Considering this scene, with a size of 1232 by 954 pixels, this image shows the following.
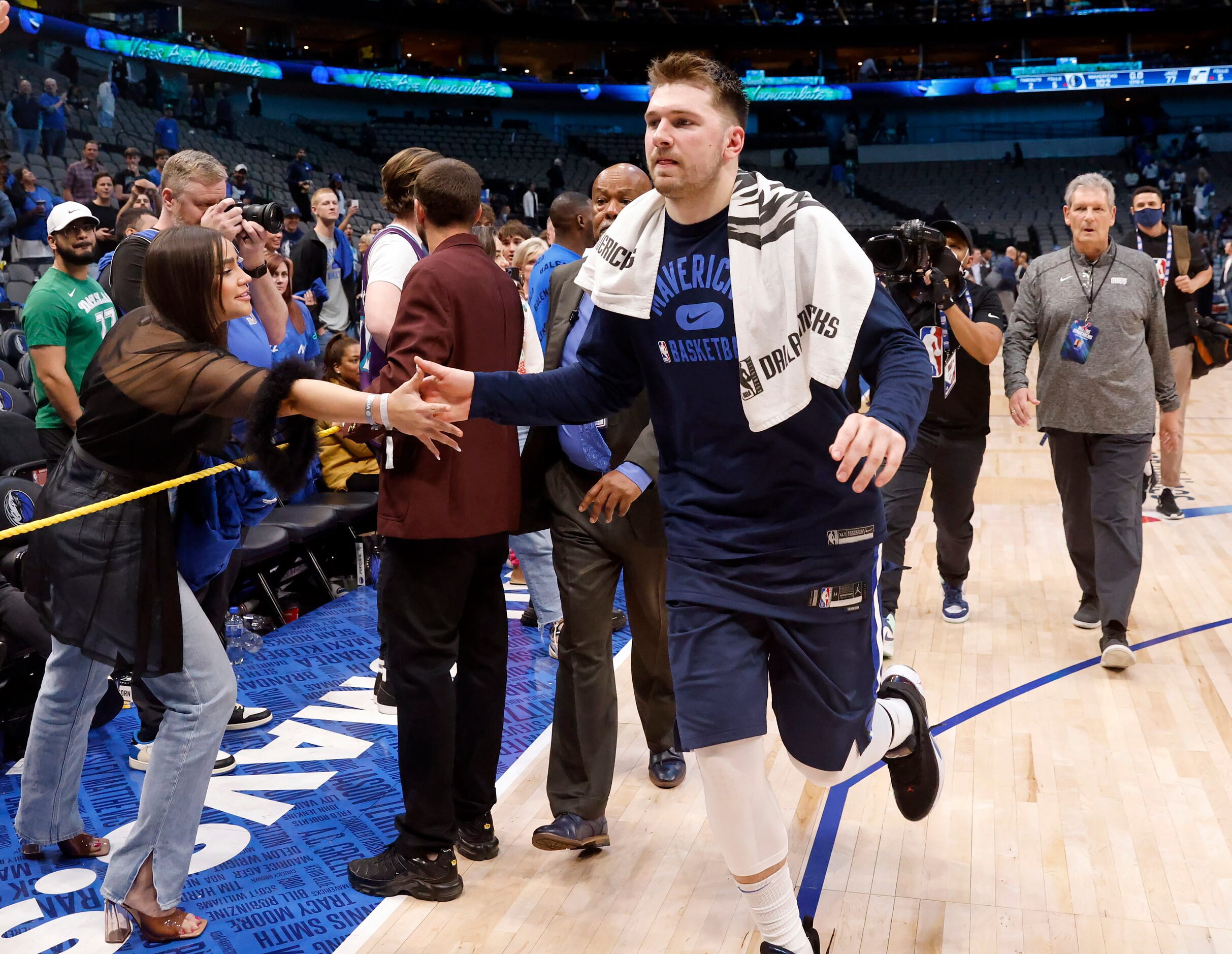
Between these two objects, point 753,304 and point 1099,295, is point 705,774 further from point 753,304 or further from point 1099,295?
point 1099,295

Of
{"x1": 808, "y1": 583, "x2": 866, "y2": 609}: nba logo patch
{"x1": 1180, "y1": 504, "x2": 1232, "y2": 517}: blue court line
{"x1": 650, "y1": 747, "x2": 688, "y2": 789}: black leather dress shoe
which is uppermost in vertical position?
{"x1": 808, "y1": 583, "x2": 866, "y2": 609}: nba logo patch

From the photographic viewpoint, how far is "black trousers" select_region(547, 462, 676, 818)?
3.02m

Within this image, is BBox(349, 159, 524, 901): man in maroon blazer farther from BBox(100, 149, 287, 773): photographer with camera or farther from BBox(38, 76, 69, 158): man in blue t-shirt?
BBox(38, 76, 69, 158): man in blue t-shirt

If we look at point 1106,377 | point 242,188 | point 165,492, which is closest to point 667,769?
point 165,492

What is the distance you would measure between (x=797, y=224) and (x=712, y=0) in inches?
1335

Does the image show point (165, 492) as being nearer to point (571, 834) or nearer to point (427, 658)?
point (427, 658)

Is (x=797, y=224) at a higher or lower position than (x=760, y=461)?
higher

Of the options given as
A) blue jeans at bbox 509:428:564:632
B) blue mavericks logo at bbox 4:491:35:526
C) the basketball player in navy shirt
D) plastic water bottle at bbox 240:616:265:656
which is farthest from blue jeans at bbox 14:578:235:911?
blue jeans at bbox 509:428:564:632

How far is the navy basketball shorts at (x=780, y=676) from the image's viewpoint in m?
2.24

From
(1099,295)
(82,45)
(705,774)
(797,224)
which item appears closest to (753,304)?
(797,224)

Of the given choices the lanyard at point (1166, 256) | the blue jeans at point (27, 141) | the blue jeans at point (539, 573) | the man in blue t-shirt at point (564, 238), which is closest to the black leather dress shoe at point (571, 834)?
the man in blue t-shirt at point (564, 238)

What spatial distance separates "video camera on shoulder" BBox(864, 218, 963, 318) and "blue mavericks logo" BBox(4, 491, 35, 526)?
2.77 m

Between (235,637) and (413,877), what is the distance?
7.17 feet

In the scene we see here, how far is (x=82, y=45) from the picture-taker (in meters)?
20.8
